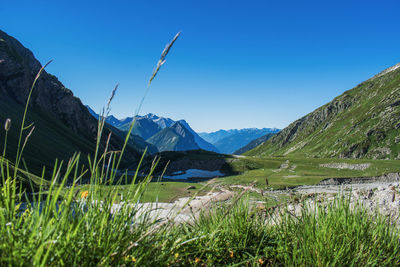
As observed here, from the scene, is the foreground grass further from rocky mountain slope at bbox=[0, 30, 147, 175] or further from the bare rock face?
the bare rock face

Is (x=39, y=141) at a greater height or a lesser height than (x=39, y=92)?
lesser

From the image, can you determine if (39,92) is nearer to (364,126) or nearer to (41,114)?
(41,114)

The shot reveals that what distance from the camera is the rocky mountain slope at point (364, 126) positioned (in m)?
107

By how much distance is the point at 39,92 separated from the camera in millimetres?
131375

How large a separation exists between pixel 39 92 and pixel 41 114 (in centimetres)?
2470

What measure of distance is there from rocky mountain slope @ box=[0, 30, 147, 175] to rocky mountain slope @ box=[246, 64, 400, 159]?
343ft

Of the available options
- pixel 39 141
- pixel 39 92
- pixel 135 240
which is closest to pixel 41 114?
pixel 39 92

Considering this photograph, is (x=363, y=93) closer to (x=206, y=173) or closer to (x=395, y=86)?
(x=395, y=86)

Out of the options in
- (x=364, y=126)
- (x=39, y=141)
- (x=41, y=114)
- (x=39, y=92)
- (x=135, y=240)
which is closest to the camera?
(x=135, y=240)

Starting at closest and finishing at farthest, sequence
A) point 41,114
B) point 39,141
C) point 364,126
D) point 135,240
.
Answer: point 135,240 → point 39,141 → point 41,114 → point 364,126

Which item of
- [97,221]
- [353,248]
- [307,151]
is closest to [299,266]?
[353,248]

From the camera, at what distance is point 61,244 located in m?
1.91

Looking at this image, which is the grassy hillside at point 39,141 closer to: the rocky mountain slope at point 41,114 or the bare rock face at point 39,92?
the rocky mountain slope at point 41,114

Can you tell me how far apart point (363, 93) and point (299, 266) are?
201 metres
